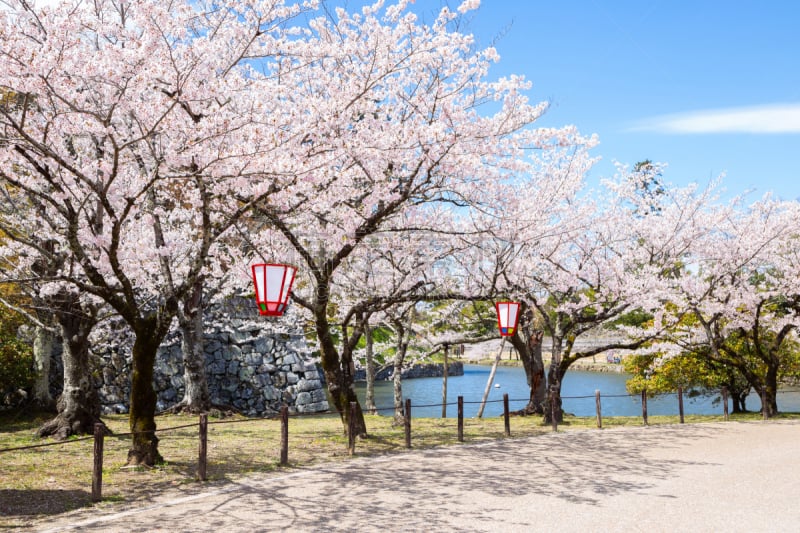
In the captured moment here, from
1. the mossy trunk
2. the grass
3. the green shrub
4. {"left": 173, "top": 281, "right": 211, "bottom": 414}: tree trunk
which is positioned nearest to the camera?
the grass

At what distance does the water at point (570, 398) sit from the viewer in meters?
27.9

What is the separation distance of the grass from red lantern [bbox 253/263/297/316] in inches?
103

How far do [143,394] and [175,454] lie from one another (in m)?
1.93

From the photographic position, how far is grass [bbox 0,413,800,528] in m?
7.81

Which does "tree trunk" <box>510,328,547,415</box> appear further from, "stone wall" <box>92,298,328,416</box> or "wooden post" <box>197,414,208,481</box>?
"wooden post" <box>197,414,208,481</box>

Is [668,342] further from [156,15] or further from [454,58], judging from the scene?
[156,15]

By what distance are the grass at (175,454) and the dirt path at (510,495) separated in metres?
0.72

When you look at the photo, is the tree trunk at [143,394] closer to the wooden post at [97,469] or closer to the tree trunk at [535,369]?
the wooden post at [97,469]

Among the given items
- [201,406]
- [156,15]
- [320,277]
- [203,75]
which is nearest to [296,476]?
[320,277]

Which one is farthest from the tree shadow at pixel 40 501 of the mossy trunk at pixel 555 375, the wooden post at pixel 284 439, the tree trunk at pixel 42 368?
the mossy trunk at pixel 555 375

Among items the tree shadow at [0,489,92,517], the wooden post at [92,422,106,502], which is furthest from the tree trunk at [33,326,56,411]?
the wooden post at [92,422,106,502]

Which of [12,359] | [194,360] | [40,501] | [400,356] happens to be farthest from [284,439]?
[12,359]

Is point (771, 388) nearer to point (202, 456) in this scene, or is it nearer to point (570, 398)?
point (570, 398)

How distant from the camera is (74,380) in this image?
13.1m
